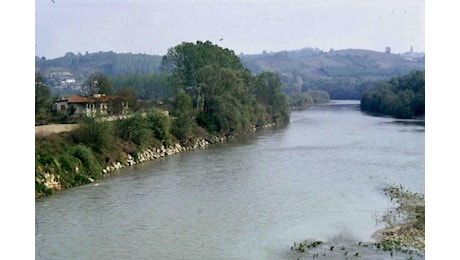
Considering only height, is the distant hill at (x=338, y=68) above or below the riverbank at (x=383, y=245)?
above

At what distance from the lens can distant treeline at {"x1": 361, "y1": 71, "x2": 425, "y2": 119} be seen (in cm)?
2300

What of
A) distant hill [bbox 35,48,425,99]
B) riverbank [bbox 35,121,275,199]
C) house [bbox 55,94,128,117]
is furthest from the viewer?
distant hill [bbox 35,48,425,99]

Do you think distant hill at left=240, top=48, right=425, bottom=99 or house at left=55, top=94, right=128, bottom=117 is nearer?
house at left=55, top=94, right=128, bottom=117

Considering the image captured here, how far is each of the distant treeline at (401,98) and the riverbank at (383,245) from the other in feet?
55.2

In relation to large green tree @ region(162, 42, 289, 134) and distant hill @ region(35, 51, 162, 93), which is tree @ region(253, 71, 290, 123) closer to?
large green tree @ region(162, 42, 289, 134)

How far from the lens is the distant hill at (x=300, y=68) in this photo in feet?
101

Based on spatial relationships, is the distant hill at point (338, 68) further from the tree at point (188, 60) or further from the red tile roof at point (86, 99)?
the red tile roof at point (86, 99)

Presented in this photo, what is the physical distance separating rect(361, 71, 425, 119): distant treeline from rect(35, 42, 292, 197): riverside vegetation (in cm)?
440

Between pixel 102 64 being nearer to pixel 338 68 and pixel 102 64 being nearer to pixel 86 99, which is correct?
pixel 86 99

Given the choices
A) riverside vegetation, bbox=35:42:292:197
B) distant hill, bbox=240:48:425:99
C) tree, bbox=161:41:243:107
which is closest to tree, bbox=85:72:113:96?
riverside vegetation, bbox=35:42:292:197

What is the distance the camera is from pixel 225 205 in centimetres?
760

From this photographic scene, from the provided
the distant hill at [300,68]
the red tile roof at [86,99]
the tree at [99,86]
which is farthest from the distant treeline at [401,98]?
the red tile roof at [86,99]

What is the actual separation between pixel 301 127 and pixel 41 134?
38.3 ft
